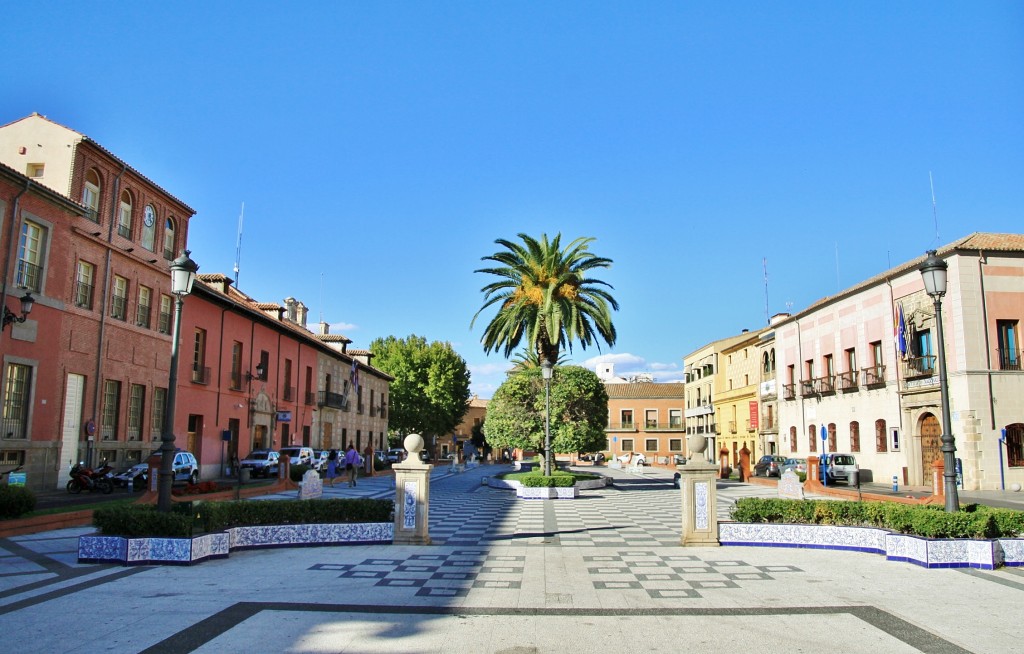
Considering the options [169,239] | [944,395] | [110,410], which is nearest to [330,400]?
[169,239]

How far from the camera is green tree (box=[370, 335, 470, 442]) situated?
62062mm

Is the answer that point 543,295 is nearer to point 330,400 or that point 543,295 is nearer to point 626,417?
point 330,400

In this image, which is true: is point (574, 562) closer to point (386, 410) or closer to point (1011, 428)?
point (1011, 428)

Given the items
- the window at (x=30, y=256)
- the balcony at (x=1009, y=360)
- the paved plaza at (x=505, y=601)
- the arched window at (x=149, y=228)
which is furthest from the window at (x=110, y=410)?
the balcony at (x=1009, y=360)

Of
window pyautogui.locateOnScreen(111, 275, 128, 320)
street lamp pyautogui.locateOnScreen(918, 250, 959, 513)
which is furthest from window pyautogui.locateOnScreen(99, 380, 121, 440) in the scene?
street lamp pyautogui.locateOnScreen(918, 250, 959, 513)

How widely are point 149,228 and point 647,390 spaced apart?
61489mm

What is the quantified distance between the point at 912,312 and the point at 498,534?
75.9 ft

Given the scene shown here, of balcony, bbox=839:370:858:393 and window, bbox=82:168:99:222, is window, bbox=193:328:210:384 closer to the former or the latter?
window, bbox=82:168:99:222

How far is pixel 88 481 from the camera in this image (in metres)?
19.3

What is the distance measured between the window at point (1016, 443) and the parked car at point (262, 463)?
28.5 meters

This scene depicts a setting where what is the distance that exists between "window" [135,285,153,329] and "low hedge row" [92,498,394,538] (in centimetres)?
1604

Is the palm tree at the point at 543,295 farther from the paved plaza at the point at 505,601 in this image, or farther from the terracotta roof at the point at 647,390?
the terracotta roof at the point at 647,390

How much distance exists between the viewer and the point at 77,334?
69.4ft

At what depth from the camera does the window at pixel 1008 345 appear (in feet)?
85.6
